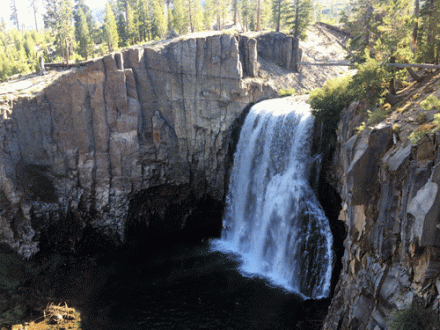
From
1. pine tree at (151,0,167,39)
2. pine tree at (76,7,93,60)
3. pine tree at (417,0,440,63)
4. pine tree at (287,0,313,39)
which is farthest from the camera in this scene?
pine tree at (151,0,167,39)

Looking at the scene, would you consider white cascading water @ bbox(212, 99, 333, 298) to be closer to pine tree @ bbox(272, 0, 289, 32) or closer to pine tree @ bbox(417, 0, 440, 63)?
pine tree @ bbox(417, 0, 440, 63)

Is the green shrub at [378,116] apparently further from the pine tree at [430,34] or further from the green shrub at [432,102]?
the pine tree at [430,34]

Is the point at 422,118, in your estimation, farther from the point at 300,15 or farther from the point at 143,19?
the point at 143,19

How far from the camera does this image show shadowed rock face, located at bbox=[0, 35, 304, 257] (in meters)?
28.2

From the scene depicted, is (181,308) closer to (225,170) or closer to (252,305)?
(252,305)

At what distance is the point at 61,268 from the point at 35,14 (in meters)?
89.9

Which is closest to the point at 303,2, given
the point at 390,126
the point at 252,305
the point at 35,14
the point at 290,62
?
the point at 290,62

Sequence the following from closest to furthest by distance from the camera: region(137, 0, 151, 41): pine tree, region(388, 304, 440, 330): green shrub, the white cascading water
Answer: region(388, 304, 440, 330): green shrub → the white cascading water → region(137, 0, 151, 41): pine tree

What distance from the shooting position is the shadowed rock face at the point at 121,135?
28.2 m

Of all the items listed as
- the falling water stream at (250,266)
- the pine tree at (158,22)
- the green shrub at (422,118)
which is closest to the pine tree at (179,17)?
the pine tree at (158,22)

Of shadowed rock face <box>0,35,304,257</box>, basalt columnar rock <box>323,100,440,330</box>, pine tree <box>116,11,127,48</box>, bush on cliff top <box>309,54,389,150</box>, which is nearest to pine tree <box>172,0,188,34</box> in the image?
pine tree <box>116,11,127,48</box>

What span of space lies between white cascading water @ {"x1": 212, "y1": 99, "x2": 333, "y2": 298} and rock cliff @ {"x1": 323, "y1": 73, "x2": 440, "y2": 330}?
6.41 meters

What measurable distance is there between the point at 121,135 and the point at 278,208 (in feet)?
52.5

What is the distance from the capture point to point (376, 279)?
13.1 meters
